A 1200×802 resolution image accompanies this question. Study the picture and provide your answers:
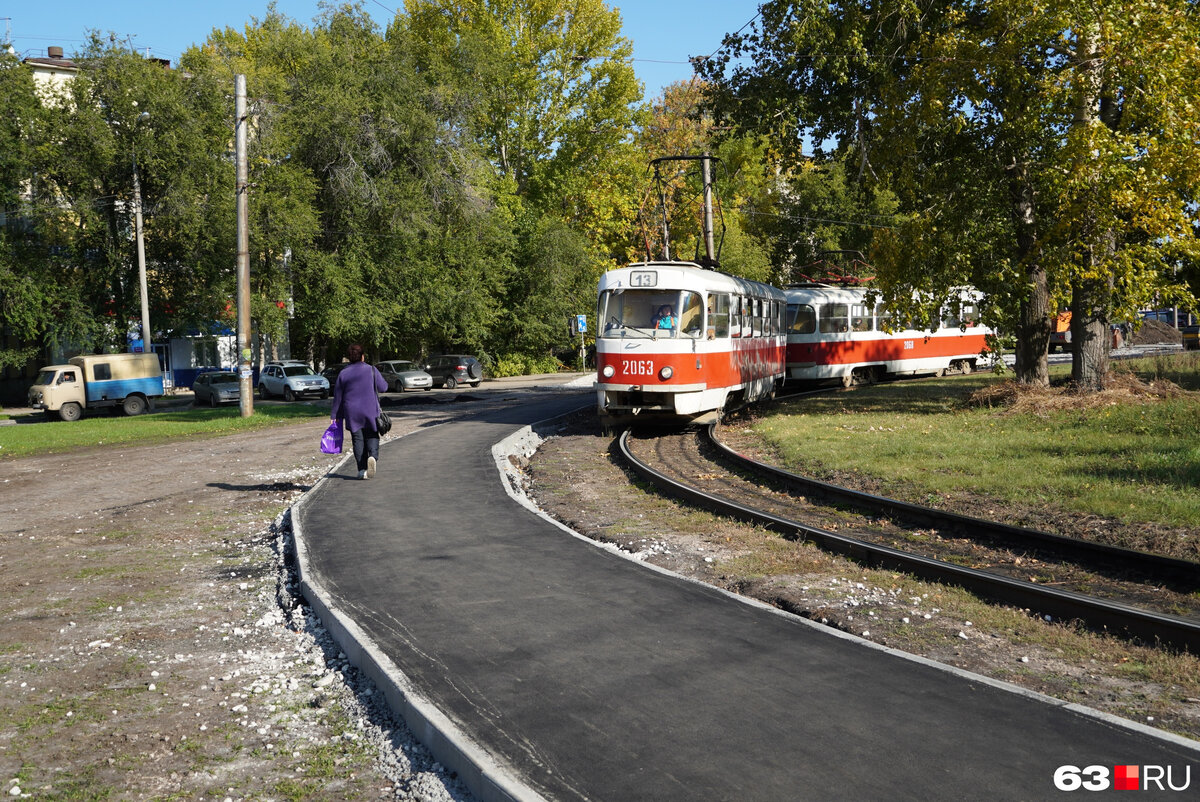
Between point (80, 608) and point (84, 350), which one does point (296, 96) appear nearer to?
point (84, 350)

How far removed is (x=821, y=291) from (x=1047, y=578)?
2254 centimetres

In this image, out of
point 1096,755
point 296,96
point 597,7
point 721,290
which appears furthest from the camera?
point 597,7

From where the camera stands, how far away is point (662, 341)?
60.1ft

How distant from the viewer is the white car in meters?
39.0

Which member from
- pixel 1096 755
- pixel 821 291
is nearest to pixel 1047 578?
pixel 1096 755

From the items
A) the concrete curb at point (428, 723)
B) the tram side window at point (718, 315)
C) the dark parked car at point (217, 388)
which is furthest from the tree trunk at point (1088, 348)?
the dark parked car at point (217, 388)

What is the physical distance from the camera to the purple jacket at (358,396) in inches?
487

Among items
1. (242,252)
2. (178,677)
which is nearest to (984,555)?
(178,677)

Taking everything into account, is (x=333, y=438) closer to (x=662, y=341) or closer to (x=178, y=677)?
(x=178, y=677)

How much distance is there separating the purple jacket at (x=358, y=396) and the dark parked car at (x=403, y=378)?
29.0m

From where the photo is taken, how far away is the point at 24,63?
1444 inches

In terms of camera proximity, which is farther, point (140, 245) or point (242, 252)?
point (140, 245)

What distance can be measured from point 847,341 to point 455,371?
19998 millimetres

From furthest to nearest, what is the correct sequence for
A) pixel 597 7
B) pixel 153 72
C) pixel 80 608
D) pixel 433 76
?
pixel 597 7, pixel 433 76, pixel 153 72, pixel 80 608
